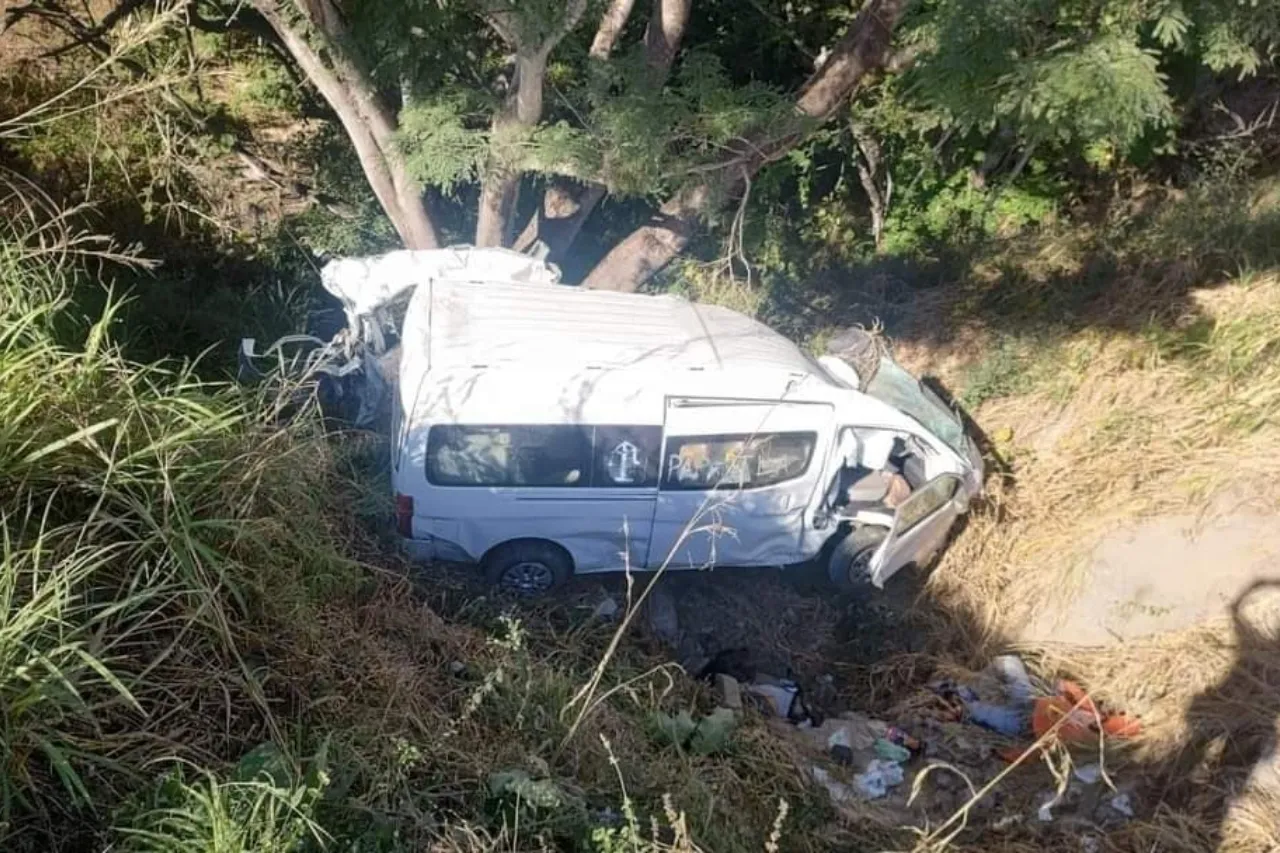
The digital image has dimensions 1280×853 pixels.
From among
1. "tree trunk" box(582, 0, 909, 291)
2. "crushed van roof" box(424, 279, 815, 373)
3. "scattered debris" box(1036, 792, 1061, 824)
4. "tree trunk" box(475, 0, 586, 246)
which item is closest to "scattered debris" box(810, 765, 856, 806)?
"scattered debris" box(1036, 792, 1061, 824)

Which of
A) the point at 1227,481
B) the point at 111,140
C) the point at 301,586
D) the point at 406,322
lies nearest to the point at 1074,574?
the point at 1227,481

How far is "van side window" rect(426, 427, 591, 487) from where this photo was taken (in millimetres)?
5867

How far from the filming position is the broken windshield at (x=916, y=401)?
7246mm

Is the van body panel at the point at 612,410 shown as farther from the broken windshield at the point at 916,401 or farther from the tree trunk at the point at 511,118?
the tree trunk at the point at 511,118

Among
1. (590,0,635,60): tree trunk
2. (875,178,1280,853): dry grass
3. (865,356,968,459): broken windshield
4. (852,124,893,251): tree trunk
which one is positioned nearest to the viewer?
(875,178,1280,853): dry grass

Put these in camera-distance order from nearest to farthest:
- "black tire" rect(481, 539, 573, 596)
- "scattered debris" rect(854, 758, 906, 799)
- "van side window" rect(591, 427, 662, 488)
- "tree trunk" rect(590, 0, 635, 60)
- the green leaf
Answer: the green leaf, "scattered debris" rect(854, 758, 906, 799), "van side window" rect(591, 427, 662, 488), "black tire" rect(481, 539, 573, 596), "tree trunk" rect(590, 0, 635, 60)

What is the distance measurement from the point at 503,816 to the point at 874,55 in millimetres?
6302

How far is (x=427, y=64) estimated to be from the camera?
753 cm

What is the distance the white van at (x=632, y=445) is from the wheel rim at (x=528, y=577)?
1 cm

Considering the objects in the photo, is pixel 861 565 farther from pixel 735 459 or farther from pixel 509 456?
pixel 509 456

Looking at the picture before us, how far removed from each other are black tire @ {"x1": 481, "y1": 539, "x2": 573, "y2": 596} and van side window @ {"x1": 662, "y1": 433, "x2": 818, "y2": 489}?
2.86 feet

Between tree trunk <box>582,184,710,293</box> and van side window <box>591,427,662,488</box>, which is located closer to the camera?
van side window <box>591,427,662,488</box>

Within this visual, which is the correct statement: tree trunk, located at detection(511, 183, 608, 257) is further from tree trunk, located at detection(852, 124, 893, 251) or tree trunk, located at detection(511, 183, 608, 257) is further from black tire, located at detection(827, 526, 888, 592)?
black tire, located at detection(827, 526, 888, 592)

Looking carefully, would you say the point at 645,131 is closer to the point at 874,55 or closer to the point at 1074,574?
the point at 874,55
